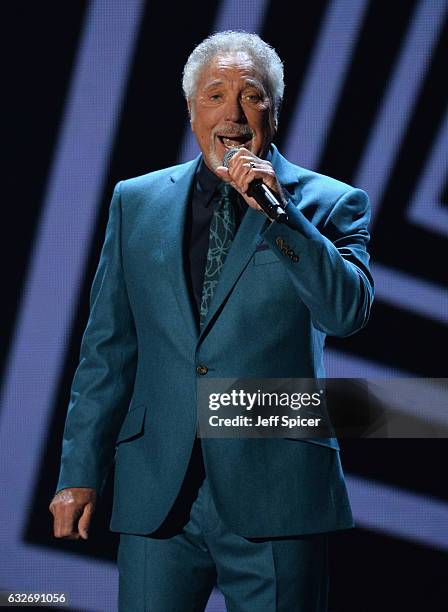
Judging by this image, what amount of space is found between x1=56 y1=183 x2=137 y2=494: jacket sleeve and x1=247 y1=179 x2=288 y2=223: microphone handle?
13.5 inches

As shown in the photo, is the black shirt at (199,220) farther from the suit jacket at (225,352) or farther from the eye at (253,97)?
the eye at (253,97)

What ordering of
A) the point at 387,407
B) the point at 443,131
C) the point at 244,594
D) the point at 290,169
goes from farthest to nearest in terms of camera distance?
the point at 443,131 → the point at 387,407 → the point at 290,169 → the point at 244,594

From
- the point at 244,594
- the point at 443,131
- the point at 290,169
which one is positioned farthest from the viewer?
the point at 443,131

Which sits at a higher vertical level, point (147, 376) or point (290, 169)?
point (290, 169)

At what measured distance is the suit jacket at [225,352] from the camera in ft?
Result: 4.88

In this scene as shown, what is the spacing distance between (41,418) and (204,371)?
3.17 ft

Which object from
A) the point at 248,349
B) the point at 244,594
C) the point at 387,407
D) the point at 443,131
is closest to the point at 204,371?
the point at 248,349

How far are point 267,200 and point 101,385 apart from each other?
1.44ft

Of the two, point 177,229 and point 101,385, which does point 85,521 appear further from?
point 177,229

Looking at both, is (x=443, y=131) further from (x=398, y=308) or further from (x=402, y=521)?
(x=402, y=521)

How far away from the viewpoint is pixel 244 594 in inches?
59.4

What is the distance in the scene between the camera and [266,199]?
4.59 feet

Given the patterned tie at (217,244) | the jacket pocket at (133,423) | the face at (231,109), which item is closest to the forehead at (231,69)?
the face at (231,109)

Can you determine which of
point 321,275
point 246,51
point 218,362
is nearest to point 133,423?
point 218,362
